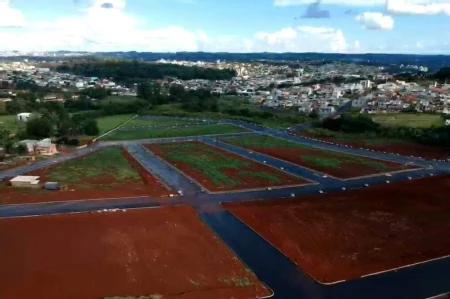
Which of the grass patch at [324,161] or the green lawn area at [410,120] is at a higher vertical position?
the green lawn area at [410,120]

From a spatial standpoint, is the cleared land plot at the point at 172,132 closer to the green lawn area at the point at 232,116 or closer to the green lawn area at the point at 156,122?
the green lawn area at the point at 156,122

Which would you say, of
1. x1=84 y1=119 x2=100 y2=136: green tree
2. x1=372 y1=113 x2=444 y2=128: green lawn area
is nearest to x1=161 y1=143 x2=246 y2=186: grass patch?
x1=84 y1=119 x2=100 y2=136: green tree

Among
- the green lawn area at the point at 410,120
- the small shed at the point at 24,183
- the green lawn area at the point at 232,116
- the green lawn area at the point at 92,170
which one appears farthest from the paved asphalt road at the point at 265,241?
the green lawn area at the point at 232,116

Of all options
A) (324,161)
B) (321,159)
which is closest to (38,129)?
(321,159)

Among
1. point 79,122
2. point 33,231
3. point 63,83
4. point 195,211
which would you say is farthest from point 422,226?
point 63,83

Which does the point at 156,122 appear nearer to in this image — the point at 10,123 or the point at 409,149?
the point at 10,123

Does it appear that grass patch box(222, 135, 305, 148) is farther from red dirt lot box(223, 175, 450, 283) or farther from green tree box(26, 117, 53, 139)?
green tree box(26, 117, 53, 139)
